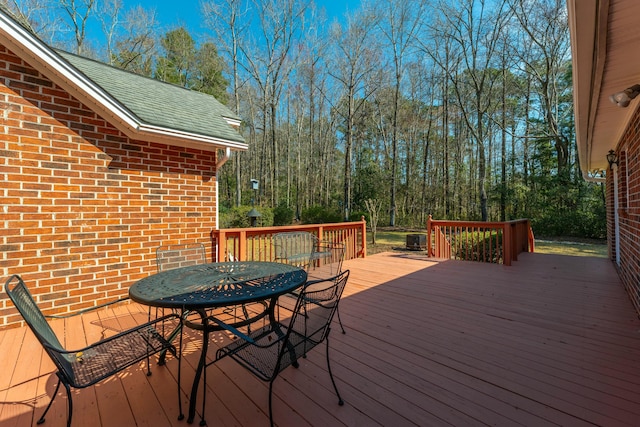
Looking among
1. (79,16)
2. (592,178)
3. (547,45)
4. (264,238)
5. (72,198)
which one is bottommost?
(264,238)

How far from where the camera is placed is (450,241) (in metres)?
7.35

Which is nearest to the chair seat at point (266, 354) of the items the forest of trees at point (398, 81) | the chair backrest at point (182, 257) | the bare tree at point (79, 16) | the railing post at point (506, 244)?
the chair backrest at point (182, 257)

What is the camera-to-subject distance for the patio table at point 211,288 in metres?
1.79

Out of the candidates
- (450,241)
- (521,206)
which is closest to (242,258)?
(450,241)

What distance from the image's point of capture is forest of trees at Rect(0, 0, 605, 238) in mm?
13344

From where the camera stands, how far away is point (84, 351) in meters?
1.86

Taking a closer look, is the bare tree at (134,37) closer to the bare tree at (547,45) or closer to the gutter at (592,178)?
the bare tree at (547,45)

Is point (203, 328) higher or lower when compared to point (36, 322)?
lower

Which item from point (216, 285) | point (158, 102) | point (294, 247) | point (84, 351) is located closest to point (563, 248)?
point (294, 247)

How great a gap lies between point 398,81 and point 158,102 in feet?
52.1

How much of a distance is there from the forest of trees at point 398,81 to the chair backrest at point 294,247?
6.97m

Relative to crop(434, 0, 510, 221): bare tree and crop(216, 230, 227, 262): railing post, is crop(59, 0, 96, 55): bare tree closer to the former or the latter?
crop(216, 230, 227, 262): railing post

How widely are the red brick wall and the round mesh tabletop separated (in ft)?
5.89

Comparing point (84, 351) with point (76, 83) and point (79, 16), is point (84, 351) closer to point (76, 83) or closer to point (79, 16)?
point (76, 83)
